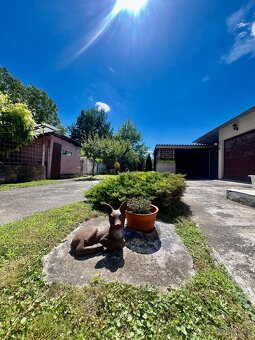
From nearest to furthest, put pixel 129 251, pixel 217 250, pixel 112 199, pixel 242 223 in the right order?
1. pixel 129 251
2. pixel 217 250
3. pixel 242 223
4. pixel 112 199

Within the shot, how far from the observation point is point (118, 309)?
4.27 ft

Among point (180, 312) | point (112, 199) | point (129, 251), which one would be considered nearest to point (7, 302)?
point (129, 251)

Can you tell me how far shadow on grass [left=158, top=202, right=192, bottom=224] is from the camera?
3.39 m

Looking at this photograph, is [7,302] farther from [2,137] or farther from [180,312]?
[2,137]

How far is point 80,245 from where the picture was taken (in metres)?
1.95

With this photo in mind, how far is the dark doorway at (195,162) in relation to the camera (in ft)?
51.2

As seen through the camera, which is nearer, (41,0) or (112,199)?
(112,199)

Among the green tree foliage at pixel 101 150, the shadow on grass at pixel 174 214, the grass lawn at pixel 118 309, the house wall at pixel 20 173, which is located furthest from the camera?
the green tree foliage at pixel 101 150

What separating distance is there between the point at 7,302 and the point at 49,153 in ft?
37.0

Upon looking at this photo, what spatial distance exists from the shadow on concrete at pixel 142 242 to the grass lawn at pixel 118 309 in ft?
1.90

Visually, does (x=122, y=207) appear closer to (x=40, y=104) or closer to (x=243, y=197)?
(x=243, y=197)

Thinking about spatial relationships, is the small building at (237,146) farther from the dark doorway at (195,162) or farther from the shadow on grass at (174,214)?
the shadow on grass at (174,214)

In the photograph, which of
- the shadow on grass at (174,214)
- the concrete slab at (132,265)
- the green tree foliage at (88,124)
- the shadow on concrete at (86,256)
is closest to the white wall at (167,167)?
the shadow on grass at (174,214)

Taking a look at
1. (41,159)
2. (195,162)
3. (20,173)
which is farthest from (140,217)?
(195,162)
